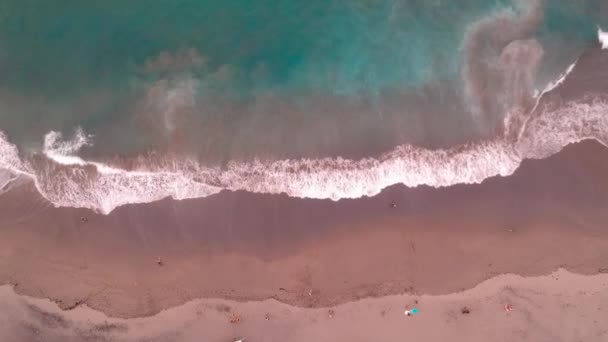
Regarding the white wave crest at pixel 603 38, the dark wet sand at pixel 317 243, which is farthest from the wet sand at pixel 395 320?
the white wave crest at pixel 603 38

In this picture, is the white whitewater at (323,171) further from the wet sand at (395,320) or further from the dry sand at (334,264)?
the wet sand at (395,320)

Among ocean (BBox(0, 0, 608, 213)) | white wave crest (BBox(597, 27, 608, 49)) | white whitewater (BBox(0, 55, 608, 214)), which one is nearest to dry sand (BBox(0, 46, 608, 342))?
white whitewater (BBox(0, 55, 608, 214))

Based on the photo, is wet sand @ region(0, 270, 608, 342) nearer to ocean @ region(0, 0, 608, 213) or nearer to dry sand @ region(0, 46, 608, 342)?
dry sand @ region(0, 46, 608, 342)

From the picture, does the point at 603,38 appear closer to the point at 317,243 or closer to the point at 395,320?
the point at 395,320

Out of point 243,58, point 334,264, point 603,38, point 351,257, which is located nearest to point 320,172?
point 351,257

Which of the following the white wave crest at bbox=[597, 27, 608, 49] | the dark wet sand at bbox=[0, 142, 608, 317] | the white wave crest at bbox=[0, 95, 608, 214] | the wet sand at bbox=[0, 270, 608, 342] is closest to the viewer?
the wet sand at bbox=[0, 270, 608, 342]

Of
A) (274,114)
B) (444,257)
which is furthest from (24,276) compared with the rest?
(444,257)
